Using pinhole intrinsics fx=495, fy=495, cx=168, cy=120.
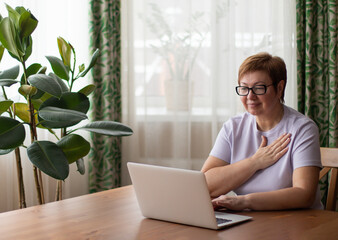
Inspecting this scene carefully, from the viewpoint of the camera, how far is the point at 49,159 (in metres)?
2.14

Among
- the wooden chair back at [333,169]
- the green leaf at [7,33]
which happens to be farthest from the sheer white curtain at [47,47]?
the wooden chair back at [333,169]

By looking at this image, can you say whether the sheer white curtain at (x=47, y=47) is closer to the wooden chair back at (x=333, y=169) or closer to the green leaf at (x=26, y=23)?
the green leaf at (x=26, y=23)

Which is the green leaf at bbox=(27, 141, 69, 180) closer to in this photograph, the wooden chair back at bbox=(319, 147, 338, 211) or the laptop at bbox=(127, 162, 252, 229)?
the laptop at bbox=(127, 162, 252, 229)

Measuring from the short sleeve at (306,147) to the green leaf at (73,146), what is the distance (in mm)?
1051

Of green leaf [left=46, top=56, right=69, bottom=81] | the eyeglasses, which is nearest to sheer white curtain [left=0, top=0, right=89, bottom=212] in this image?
green leaf [left=46, top=56, right=69, bottom=81]

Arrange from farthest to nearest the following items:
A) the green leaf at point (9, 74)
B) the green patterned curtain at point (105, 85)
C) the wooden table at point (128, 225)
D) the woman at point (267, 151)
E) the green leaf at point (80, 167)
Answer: the green patterned curtain at point (105, 85)
the green leaf at point (80, 167)
the green leaf at point (9, 74)
the woman at point (267, 151)
the wooden table at point (128, 225)

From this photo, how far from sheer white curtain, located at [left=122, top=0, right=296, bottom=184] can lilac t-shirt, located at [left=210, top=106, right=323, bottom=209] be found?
149 cm

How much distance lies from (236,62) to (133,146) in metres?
0.95

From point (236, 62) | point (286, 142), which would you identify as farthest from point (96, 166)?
point (286, 142)

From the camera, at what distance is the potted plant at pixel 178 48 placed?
3.48m

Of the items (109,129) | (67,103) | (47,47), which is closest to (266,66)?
(109,129)

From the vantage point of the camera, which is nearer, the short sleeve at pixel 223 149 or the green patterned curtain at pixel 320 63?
the short sleeve at pixel 223 149

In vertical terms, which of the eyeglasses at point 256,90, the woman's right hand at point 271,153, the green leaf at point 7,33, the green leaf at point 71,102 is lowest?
the woman's right hand at point 271,153

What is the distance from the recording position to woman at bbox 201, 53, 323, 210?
1715 millimetres
